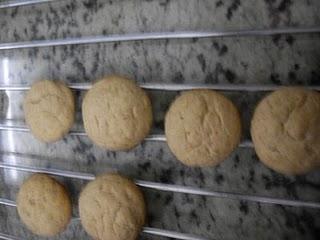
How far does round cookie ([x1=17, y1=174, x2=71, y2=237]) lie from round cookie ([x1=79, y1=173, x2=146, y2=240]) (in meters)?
0.07

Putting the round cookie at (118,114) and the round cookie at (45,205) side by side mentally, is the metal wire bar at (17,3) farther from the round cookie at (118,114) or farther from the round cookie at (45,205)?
the round cookie at (45,205)

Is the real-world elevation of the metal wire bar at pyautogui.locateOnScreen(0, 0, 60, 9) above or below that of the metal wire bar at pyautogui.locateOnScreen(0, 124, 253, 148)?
above

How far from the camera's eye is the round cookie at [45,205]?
2.70 ft

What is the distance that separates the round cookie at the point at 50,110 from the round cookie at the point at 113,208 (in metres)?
0.14

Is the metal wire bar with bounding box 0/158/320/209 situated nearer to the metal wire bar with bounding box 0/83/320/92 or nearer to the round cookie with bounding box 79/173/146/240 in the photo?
the round cookie with bounding box 79/173/146/240

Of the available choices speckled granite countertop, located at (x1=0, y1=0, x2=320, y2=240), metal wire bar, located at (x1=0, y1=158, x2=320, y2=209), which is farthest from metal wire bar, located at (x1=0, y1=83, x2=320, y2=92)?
metal wire bar, located at (x1=0, y1=158, x2=320, y2=209)

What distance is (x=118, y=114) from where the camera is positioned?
725 millimetres

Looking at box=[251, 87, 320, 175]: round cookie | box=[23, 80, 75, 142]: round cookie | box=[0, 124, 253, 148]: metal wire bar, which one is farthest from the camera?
box=[23, 80, 75, 142]: round cookie

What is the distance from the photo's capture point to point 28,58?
94 centimetres

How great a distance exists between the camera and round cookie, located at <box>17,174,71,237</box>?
0.82m

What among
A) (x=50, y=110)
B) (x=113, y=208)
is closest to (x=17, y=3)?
(x=50, y=110)

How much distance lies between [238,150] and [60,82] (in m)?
0.42

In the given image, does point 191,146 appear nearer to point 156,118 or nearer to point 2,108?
point 156,118

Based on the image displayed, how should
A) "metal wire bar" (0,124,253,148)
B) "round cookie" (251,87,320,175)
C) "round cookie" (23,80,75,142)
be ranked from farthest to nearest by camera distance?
"round cookie" (23,80,75,142), "metal wire bar" (0,124,253,148), "round cookie" (251,87,320,175)
